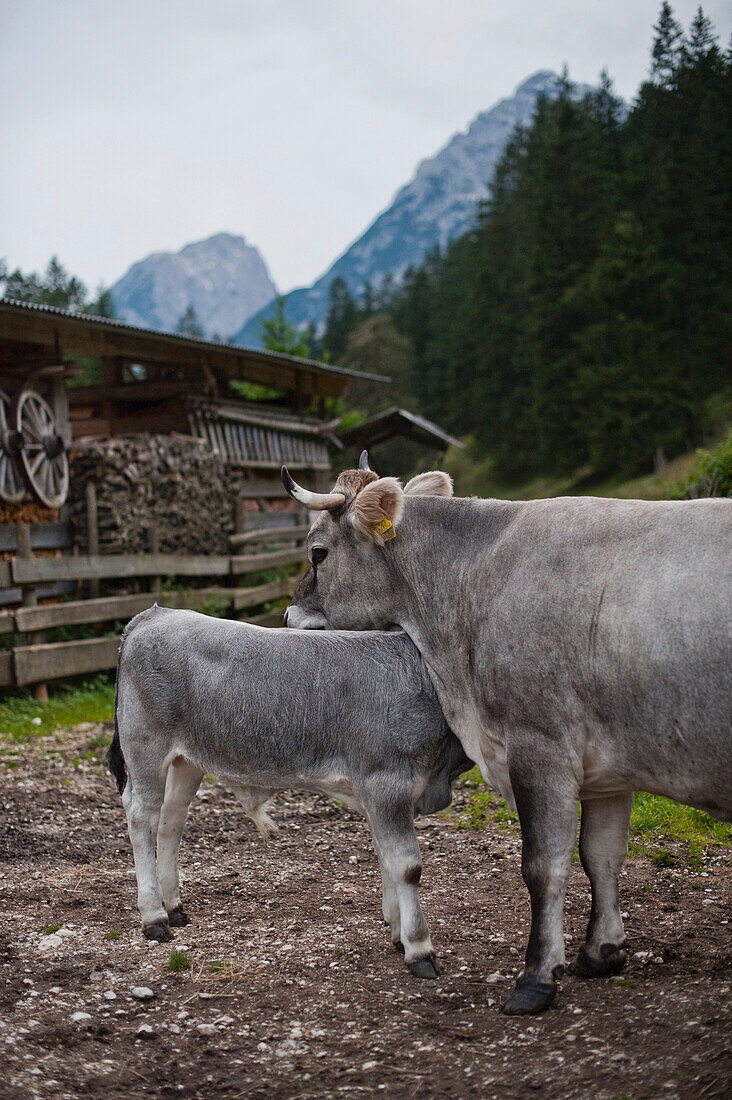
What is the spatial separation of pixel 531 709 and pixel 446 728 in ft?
2.31

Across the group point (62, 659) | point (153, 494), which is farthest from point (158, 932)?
point (153, 494)

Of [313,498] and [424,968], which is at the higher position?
[313,498]

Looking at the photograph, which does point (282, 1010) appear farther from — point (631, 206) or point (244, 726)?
point (631, 206)

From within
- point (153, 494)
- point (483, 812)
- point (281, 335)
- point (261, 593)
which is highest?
point (281, 335)

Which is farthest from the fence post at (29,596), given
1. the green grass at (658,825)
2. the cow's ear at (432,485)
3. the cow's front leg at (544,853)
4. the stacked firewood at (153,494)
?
the cow's front leg at (544,853)

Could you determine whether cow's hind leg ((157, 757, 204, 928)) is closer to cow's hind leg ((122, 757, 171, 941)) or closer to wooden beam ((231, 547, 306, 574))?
cow's hind leg ((122, 757, 171, 941))

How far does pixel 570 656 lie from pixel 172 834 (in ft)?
7.99

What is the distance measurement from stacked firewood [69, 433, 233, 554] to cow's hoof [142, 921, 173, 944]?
27.9 feet

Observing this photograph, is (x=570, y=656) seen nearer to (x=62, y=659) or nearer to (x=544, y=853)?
(x=544, y=853)

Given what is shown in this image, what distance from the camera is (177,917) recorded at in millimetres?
4695

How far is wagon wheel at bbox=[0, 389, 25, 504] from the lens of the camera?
11547 millimetres

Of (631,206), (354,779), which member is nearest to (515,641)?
(354,779)

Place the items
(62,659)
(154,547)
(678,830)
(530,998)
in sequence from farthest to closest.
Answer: (154,547) < (62,659) < (678,830) < (530,998)

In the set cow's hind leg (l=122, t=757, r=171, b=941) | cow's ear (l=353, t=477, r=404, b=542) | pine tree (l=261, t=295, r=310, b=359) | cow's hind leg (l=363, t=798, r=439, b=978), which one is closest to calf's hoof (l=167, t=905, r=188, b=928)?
cow's hind leg (l=122, t=757, r=171, b=941)
